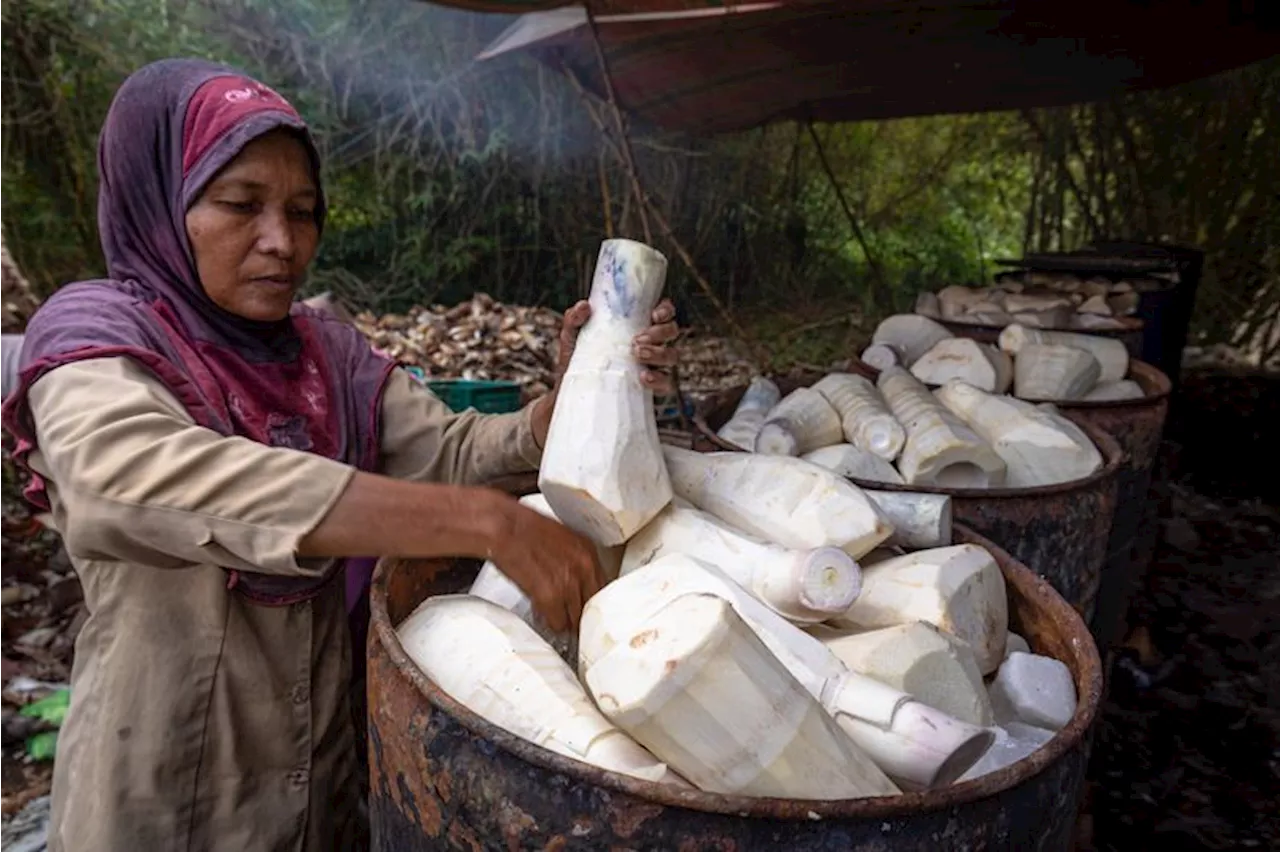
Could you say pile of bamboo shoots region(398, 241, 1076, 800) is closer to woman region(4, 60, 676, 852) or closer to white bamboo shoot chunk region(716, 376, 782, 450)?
woman region(4, 60, 676, 852)

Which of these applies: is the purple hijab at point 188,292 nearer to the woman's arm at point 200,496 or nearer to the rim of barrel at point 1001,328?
the woman's arm at point 200,496

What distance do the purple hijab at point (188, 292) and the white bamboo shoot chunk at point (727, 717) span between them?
0.76 m

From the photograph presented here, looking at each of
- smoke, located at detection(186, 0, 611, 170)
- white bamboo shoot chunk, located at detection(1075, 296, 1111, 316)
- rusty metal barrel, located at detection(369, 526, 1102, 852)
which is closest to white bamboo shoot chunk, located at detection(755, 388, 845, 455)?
rusty metal barrel, located at detection(369, 526, 1102, 852)

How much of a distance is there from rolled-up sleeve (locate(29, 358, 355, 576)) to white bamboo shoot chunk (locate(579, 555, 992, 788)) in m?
0.36

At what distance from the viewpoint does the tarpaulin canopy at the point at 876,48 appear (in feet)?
12.0

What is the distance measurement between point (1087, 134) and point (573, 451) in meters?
9.22

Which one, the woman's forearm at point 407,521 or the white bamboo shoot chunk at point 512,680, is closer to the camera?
the white bamboo shoot chunk at point 512,680

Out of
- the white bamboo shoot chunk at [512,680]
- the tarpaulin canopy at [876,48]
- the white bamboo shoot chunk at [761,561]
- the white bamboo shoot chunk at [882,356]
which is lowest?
the white bamboo shoot chunk at [882,356]

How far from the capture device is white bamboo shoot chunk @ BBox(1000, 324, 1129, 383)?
3.09 metres

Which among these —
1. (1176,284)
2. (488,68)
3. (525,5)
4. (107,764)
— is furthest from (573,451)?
(488,68)

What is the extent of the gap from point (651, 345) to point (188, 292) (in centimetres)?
75

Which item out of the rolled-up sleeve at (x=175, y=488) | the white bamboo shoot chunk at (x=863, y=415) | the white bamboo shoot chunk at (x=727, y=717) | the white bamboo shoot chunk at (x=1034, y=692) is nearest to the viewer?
the white bamboo shoot chunk at (x=727, y=717)

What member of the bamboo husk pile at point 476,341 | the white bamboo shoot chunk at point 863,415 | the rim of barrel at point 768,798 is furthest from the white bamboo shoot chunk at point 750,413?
the bamboo husk pile at point 476,341

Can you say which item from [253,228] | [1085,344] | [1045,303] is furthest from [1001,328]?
[253,228]
